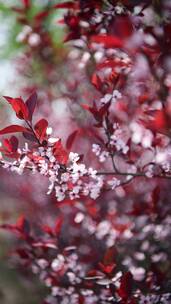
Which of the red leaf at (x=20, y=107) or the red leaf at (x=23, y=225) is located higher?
the red leaf at (x=20, y=107)

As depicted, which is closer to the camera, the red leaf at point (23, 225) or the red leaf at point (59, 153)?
the red leaf at point (59, 153)

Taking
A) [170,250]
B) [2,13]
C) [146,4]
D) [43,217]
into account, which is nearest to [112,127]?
[146,4]

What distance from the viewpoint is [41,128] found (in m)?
1.36

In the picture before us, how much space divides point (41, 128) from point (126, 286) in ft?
2.17

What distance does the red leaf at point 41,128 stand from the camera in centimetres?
135

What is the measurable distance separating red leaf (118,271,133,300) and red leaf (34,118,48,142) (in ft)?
1.94

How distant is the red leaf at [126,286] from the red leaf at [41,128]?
0.59 m

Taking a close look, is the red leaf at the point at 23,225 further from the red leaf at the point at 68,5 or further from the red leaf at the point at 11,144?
the red leaf at the point at 68,5

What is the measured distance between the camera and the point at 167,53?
1.16m

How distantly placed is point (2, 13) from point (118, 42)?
27.5 ft

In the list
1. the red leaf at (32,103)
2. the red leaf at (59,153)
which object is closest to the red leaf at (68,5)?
the red leaf at (32,103)

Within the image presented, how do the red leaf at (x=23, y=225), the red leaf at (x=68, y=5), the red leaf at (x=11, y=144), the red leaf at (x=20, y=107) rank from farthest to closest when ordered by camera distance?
the red leaf at (x=23, y=225) → the red leaf at (x=68, y=5) → the red leaf at (x=11, y=144) → the red leaf at (x=20, y=107)

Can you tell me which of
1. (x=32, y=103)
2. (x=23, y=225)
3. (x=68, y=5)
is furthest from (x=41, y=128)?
(x=23, y=225)

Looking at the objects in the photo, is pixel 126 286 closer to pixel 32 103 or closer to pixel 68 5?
pixel 32 103
